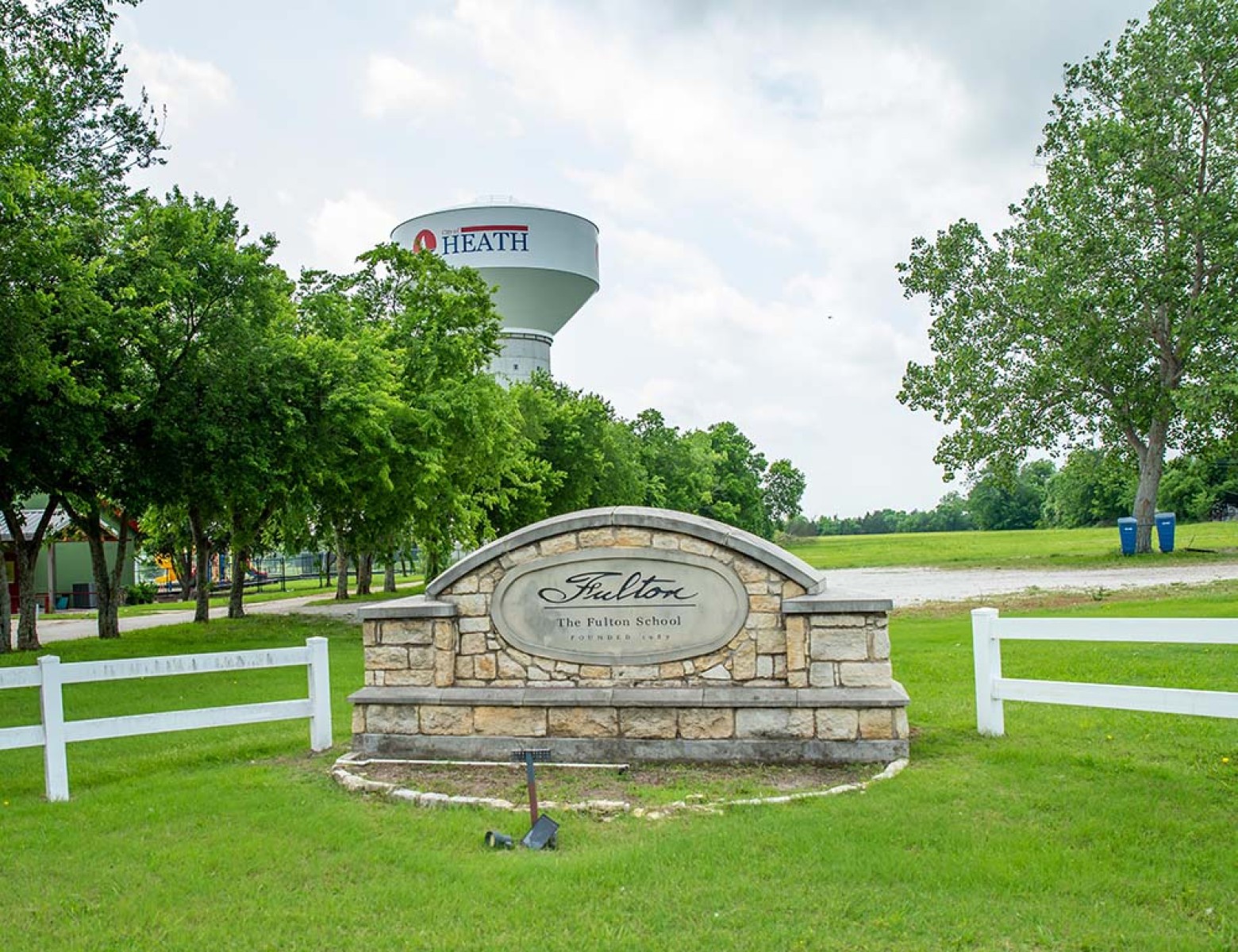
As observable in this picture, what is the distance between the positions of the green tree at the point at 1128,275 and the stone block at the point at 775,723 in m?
22.9

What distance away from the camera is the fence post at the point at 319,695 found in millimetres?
8562

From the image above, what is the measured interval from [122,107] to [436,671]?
13640mm

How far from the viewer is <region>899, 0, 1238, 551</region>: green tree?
2830cm

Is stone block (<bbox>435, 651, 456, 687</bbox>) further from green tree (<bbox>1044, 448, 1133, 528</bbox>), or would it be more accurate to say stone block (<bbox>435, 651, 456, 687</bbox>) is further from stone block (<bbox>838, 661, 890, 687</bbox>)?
green tree (<bbox>1044, 448, 1133, 528</bbox>)

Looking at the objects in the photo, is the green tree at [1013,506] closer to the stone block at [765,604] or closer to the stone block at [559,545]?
the stone block at [765,604]

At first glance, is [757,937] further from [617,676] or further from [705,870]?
[617,676]

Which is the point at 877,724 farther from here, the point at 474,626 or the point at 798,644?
the point at 474,626

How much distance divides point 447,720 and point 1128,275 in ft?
89.9

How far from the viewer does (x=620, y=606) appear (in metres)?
8.23

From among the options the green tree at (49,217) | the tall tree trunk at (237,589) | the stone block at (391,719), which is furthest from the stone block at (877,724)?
the tall tree trunk at (237,589)

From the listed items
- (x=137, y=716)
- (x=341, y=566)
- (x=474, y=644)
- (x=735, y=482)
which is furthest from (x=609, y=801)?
(x=735, y=482)

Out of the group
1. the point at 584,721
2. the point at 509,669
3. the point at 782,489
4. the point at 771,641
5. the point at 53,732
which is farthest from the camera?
the point at 782,489

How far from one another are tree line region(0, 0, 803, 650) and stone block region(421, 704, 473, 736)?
719 cm

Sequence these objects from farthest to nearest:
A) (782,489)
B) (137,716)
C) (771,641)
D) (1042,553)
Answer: (782,489) < (1042,553) < (137,716) < (771,641)
